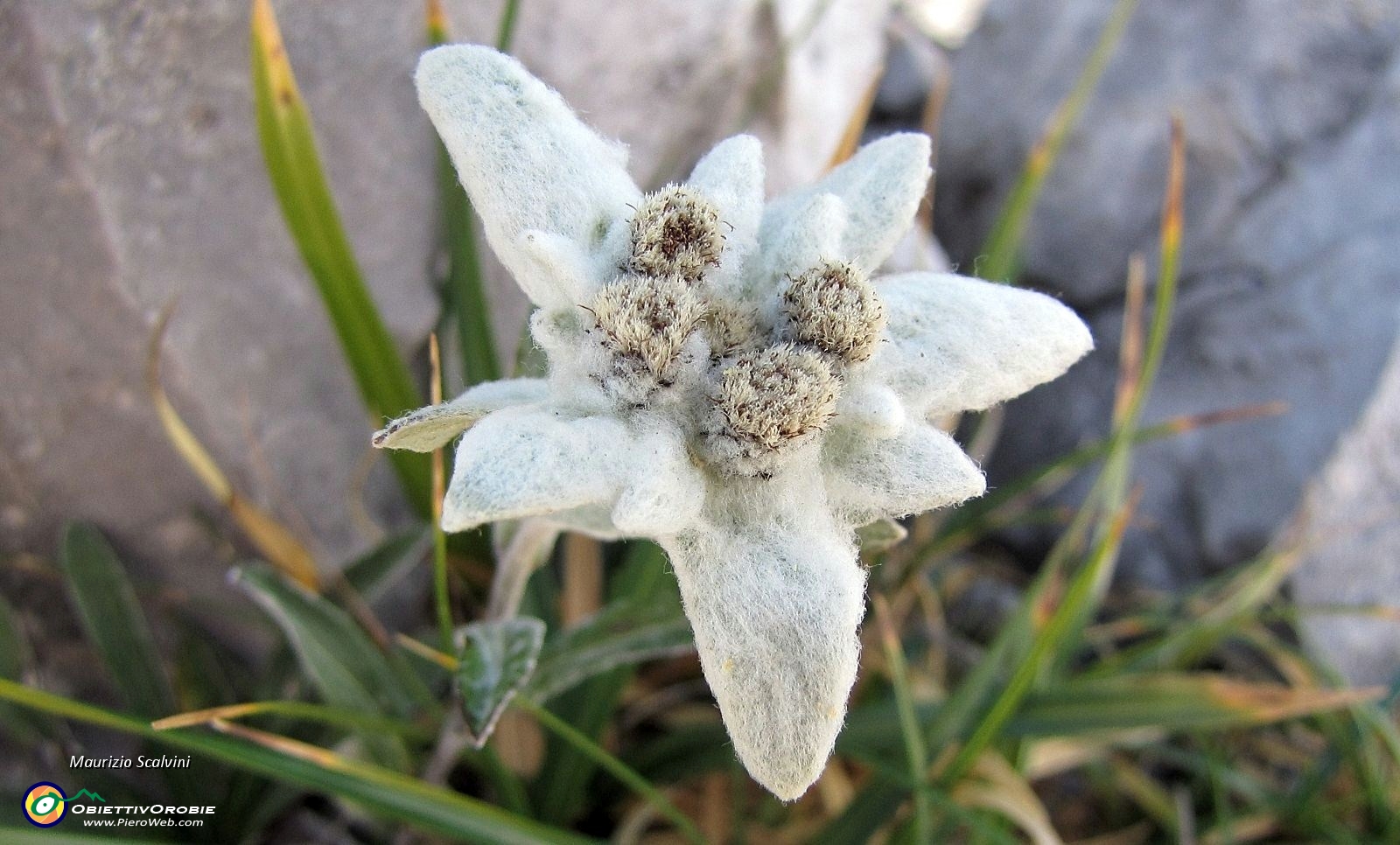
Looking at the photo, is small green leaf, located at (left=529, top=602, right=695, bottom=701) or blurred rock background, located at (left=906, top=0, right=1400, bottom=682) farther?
blurred rock background, located at (left=906, top=0, right=1400, bottom=682)

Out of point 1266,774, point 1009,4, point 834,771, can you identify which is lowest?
point 1266,774

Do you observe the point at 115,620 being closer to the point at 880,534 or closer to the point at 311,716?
the point at 311,716

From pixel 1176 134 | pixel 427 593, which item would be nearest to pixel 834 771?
pixel 427 593

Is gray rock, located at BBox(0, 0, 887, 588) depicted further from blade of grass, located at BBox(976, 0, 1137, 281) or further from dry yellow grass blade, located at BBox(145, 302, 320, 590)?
blade of grass, located at BBox(976, 0, 1137, 281)

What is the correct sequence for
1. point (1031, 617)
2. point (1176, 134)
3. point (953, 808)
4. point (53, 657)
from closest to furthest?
point (953, 808) < point (1176, 134) < point (53, 657) < point (1031, 617)

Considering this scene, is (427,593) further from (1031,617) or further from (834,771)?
(1031,617)

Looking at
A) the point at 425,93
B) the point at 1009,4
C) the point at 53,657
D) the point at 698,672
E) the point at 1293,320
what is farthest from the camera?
the point at 1009,4

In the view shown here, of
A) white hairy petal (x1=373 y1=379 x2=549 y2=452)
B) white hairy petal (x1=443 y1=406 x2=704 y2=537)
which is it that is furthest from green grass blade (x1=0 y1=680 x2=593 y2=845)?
white hairy petal (x1=443 y1=406 x2=704 y2=537)

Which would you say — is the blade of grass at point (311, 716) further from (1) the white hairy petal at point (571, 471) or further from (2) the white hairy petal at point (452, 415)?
(1) the white hairy petal at point (571, 471)
